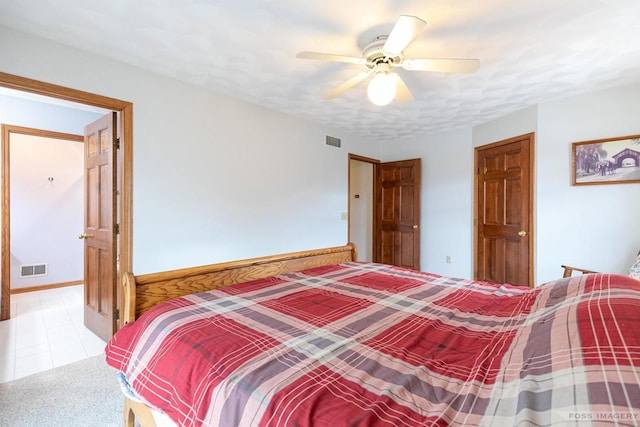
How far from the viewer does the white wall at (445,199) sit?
13.6 ft

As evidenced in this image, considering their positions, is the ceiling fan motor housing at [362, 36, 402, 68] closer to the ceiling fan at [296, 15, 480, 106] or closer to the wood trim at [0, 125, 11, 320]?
the ceiling fan at [296, 15, 480, 106]

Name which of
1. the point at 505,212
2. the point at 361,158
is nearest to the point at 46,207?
the point at 361,158

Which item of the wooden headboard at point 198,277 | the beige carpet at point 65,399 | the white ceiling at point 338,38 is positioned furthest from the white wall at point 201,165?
the wooden headboard at point 198,277

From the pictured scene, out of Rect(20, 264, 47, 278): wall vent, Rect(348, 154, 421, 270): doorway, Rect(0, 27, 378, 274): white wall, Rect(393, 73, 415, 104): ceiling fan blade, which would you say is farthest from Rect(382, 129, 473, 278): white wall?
Rect(20, 264, 47, 278): wall vent

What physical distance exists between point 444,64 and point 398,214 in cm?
328

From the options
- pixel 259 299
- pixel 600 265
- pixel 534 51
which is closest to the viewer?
pixel 259 299

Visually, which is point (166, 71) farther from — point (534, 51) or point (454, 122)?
point (454, 122)

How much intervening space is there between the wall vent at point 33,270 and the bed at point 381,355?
402cm

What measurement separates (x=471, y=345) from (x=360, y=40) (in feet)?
6.35

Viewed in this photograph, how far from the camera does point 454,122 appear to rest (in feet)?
12.9

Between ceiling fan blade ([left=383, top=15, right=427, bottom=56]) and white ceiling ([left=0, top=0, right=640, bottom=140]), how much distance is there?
0.71 ft

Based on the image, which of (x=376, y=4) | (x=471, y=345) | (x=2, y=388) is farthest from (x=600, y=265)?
(x=2, y=388)

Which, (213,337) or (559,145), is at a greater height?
(559,145)

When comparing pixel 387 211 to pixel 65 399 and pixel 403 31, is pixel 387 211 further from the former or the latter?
pixel 65 399
